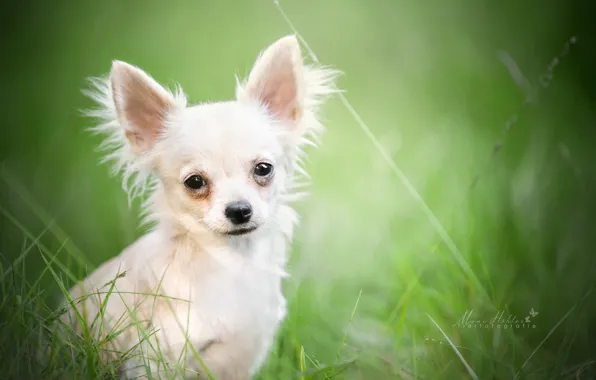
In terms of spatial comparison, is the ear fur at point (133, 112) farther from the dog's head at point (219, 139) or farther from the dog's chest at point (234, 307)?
the dog's chest at point (234, 307)

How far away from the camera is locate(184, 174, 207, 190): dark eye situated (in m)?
0.94

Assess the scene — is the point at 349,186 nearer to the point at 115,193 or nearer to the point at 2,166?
the point at 115,193

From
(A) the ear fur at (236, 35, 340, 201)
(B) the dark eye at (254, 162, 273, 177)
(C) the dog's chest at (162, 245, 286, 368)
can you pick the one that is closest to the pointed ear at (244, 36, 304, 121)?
(A) the ear fur at (236, 35, 340, 201)

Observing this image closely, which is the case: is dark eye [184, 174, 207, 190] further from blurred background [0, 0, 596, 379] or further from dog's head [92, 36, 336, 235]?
blurred background [0, 0, 596, 379]

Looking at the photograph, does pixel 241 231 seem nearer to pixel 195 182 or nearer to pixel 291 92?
pixel 195 182

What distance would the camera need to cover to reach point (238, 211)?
3.00 ft

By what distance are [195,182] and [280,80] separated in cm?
23

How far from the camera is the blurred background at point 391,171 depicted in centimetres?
111

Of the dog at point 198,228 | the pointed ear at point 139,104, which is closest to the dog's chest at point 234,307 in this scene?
the dog at point 198,228

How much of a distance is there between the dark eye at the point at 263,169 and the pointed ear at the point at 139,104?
0.16m

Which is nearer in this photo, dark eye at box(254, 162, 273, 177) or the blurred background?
dark eye at box(254, 162, 273, 177)

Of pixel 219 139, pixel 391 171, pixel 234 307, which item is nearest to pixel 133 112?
pixel 219 139

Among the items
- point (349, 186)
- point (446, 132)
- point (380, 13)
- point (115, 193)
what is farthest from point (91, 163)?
point (446, 132)

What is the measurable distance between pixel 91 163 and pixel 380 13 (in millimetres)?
648
